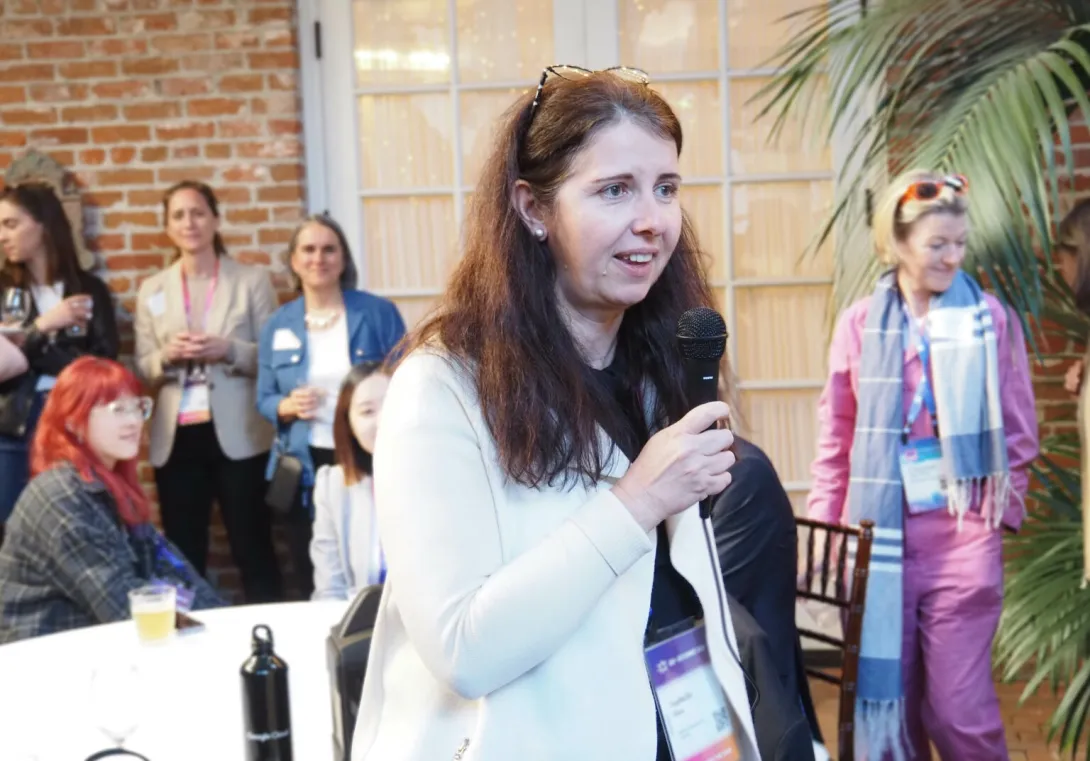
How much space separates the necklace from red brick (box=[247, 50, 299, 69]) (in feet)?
2.98

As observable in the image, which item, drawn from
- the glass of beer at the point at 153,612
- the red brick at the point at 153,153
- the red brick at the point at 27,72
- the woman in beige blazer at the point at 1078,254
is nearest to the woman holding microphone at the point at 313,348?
the red brick at the point at 153,153

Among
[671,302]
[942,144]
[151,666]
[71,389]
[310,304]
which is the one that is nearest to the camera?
[671,302]

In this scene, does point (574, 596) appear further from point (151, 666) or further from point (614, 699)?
point (151, 666)

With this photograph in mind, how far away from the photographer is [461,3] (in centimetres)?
441

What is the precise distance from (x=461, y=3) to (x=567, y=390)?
11.5 feet

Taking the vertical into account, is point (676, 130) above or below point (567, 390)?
above

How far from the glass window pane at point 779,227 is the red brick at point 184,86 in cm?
187

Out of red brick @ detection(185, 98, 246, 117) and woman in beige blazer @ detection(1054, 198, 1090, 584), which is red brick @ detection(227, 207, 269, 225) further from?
woman in beige blazer @ detection(1054, 198, 1090, 584)

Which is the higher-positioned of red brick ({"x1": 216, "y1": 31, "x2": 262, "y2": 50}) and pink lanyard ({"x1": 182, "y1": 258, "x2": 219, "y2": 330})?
red brick ({"x1": 216, "y1": 31, "x2": 262, "y2": 50})

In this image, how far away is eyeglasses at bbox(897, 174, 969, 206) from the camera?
3.12 m

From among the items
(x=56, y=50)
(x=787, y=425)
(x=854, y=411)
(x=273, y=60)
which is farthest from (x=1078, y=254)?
(x=56, y=50)

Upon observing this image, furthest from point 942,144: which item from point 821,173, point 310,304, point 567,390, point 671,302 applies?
point 567,390

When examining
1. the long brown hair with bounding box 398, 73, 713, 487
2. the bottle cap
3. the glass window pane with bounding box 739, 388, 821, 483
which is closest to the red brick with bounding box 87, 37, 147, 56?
the glass window pane with bounding box 739, 388, 821, 483

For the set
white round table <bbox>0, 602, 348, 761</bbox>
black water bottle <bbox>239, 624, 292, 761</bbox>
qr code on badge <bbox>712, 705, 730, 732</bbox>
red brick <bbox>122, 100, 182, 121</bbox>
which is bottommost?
white round table <bbox>0, 602, 348, 761</bbox>
